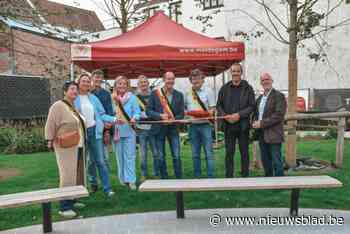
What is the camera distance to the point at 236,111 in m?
7.58

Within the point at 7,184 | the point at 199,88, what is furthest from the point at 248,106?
the point at 7,184

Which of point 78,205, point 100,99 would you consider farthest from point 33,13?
point 78,205

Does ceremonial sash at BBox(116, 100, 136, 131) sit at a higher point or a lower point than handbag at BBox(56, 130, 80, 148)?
higher

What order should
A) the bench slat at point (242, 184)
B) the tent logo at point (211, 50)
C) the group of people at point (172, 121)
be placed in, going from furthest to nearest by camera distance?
the tent logo at point (211, 50), the group of people at point (172, 121), the bench slat at point (242, 184)

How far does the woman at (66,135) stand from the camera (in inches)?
242

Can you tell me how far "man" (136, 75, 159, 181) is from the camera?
313 inches

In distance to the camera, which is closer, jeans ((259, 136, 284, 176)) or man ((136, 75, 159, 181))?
jeans ((259, 136, 284, 176))

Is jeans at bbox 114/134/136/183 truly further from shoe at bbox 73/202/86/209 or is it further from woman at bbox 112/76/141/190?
shoe at bbox 73/202/86/209

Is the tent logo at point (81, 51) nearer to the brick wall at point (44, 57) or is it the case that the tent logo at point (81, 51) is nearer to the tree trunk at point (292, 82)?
the brick wall at point (44, 57)

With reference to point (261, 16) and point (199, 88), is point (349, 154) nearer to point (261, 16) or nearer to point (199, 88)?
point (199, 88)

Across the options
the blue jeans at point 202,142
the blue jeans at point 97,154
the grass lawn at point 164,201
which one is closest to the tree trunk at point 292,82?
the grass lawn at point 164,201

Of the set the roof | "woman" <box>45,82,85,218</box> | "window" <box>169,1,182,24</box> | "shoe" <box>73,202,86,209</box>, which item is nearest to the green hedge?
the roof

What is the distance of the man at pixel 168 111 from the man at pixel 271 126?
1.25 metres

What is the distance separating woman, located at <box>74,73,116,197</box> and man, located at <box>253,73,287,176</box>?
225cm
